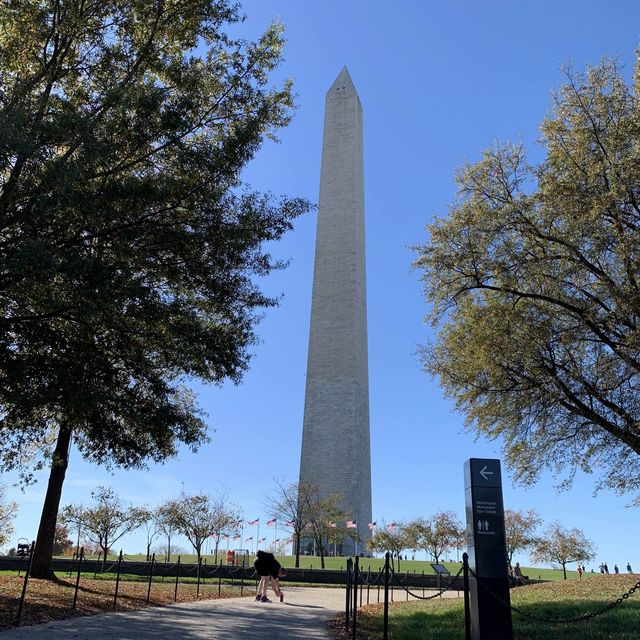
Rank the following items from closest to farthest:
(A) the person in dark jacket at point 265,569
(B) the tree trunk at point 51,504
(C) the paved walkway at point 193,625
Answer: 1. (C) the paved walkway at point 193,625
2. (A) the person in dark jacket at point 265,569
3. (B) the tree trunk at point 51,504

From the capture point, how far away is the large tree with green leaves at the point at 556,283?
15781mm

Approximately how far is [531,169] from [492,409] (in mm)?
7053

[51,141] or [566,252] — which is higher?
[566,252]

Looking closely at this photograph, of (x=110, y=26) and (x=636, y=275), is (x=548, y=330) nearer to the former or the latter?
(x=636, y=275)

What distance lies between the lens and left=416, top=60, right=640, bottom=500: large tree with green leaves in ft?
51.8

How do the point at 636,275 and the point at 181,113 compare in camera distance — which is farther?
the point at 636,275

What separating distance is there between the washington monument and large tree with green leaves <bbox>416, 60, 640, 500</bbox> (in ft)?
106

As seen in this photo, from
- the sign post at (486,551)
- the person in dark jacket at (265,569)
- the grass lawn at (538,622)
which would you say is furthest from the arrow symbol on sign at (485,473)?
the person in dark jacket at (265,569)

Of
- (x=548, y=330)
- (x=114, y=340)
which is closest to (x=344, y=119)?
(x=548, y=330)

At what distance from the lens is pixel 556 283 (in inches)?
644

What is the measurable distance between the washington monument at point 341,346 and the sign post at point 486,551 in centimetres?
4040

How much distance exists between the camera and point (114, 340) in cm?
1291

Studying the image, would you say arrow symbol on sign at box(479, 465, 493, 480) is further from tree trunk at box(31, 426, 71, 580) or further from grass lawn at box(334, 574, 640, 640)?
tree trunk at box(31, 426, 71, 580)

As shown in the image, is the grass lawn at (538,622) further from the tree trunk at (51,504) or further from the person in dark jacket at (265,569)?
the tree trunk at (51,504)
